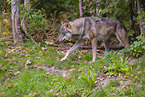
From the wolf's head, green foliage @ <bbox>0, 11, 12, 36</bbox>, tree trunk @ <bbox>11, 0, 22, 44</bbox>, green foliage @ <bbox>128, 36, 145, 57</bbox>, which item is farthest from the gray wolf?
green foliage @ <bbox>0, 11, 12, 36</bbox>

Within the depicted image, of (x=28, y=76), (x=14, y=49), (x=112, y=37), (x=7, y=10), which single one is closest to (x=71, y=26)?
(x=112, y=37)

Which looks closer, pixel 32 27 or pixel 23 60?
pixel 23 60

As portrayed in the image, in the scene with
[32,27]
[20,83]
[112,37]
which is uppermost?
[32,27]

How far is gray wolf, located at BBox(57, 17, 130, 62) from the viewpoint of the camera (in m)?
6.70

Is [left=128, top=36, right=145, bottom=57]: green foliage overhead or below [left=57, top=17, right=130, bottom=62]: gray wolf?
below

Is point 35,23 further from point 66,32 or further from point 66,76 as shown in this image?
point 66,76

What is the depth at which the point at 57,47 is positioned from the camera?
337 inches

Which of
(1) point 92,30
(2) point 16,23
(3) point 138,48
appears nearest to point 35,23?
(2) point 16,23

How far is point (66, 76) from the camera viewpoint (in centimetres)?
550

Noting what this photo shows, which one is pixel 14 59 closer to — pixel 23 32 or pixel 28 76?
pixel 28 76

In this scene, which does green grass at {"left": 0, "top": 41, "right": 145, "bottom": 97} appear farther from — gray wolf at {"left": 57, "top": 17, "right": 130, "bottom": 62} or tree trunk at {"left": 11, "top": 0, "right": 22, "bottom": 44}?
tree trunk at {"left": 11, "top": 0, "right": 22, "bottom": 44}

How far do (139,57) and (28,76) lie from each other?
4.12 metres

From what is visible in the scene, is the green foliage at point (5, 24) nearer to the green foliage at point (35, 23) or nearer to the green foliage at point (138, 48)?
the green foliage at point (35, 23)

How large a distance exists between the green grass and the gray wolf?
0.85 metres
